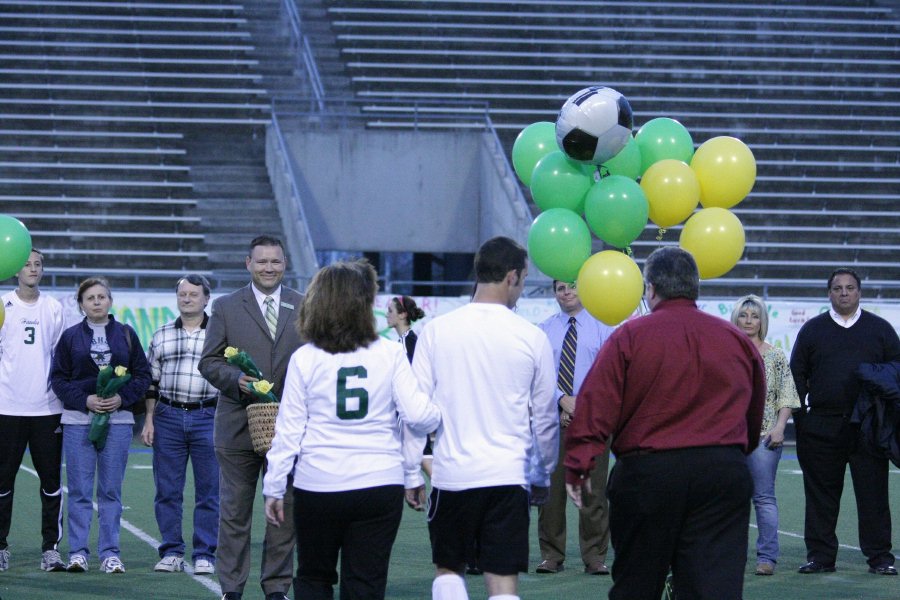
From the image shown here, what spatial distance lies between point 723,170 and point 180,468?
386 cm

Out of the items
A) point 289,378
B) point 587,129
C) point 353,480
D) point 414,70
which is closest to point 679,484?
point 353,480

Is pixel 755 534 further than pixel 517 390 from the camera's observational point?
Yes

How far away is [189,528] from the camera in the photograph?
391 inches

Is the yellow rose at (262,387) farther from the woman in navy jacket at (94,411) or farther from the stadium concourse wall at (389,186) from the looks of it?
the stadium concourse wall at (389,186)

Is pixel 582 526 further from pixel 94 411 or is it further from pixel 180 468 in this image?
pixel 94 411

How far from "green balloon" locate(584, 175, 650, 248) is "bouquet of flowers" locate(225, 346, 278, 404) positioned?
6.10 feet

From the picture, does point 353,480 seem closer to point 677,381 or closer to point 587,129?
point 677,381

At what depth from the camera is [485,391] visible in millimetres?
5059

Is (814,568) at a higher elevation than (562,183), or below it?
below

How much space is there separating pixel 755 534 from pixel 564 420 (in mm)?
2585

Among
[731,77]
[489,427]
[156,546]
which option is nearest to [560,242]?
[489,427]

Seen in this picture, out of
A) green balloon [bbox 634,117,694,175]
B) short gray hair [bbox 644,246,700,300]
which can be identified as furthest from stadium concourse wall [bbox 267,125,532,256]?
short gray hair [bbox 644,246,700,300]

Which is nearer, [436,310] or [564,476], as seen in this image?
[564,476]

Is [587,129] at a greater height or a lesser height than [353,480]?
greater
